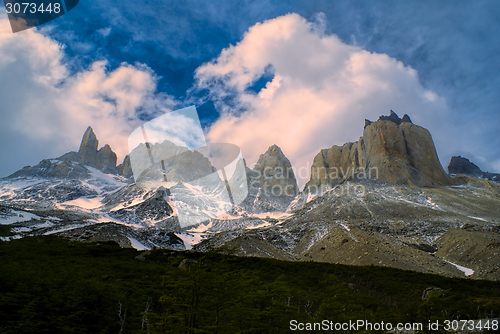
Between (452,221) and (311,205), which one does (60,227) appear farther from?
(452,221)

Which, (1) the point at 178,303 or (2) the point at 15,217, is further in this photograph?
(2) the point at 15,217

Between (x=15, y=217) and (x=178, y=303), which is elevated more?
(x=15, y=217)

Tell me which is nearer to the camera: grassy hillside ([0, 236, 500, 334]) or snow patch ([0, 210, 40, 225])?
grassy hillside ([0, 236, 500, 334])

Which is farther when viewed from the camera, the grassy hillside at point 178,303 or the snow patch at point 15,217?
the snow patch at point 15,217

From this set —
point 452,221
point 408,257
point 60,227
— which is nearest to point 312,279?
point 408,257

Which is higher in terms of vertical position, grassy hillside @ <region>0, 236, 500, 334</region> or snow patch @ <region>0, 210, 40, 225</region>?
snow patch @ <region>0, 210, 40, 225</region>

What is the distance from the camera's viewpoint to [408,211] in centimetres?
14038

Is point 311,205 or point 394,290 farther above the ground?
point 311,205

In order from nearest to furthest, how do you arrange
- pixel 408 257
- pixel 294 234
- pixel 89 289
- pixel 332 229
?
1. pixel 89 289
2. pixel 408 257
3. pixel 332 229
4. pixel 294 234

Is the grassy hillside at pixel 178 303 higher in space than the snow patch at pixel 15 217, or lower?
lower

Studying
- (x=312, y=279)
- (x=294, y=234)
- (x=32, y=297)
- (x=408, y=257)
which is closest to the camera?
(x=32, y=297)

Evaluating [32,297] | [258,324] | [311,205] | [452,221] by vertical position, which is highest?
[311,205]

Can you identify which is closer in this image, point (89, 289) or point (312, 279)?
point (89, 289)

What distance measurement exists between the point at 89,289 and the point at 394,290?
57.6 m
